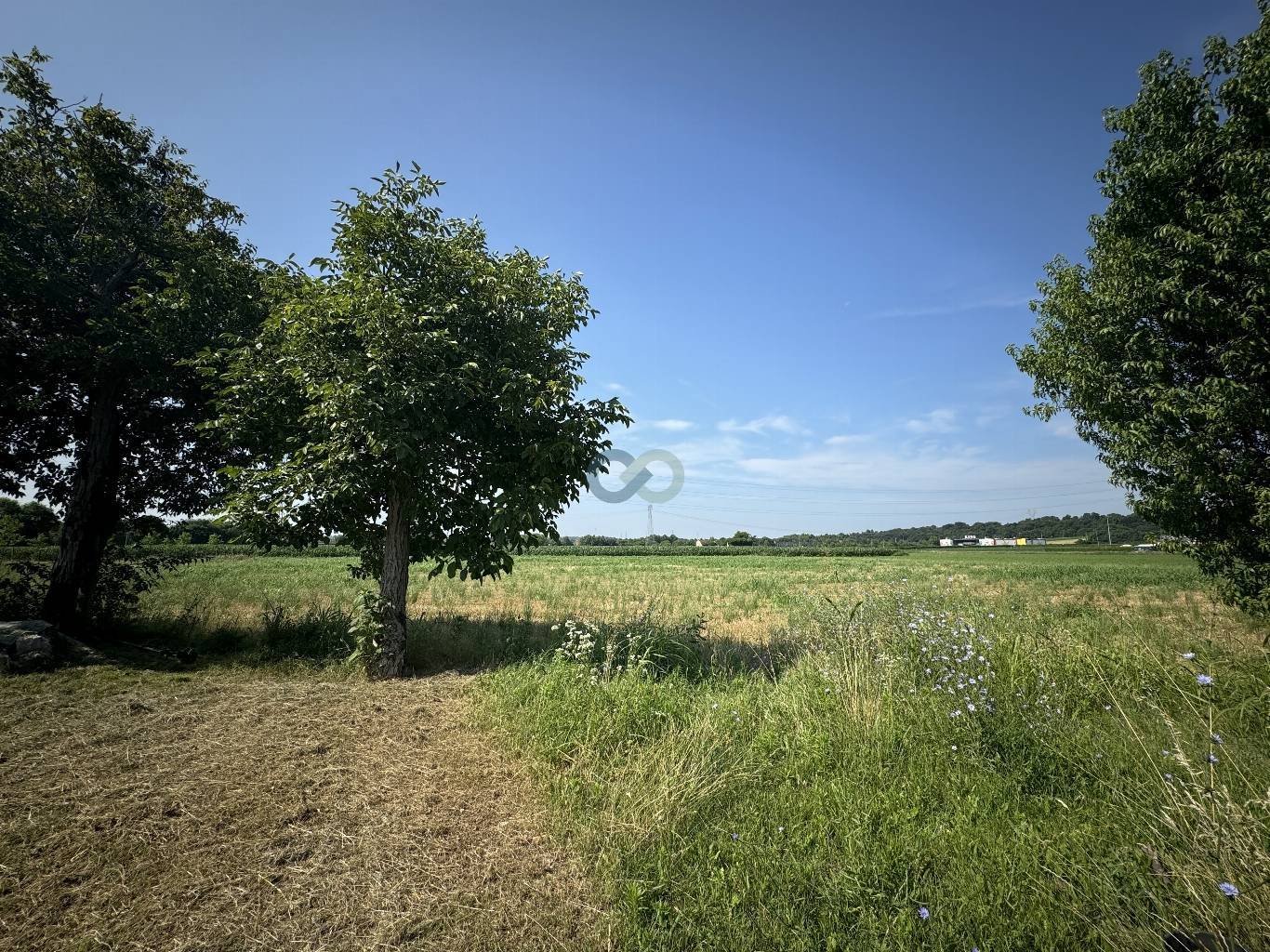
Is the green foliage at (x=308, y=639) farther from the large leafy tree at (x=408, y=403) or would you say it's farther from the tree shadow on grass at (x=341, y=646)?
the large leafy tree at (x=408, y=403)

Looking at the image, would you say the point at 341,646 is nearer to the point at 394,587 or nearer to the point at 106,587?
the point at 394,587

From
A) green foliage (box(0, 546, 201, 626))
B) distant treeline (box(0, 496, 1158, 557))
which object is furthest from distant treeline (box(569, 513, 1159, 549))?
green foliage (box(0, 546, 201, 626))

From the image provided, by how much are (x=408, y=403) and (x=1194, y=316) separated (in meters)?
15.3

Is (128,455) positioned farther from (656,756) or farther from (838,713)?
(838,713)

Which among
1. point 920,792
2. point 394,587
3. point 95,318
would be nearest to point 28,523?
point 95,318

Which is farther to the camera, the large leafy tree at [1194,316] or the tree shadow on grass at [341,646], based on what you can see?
the large leafy tree at [1194,316]

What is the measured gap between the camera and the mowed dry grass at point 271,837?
3059 mm

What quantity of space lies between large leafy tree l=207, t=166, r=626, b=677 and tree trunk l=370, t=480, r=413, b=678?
0.09 feet

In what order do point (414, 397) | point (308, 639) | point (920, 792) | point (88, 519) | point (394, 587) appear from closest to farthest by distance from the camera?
point (920, 792)
point (414, 397)
point (394, 587)
point (308, 639)
point (88, 519)

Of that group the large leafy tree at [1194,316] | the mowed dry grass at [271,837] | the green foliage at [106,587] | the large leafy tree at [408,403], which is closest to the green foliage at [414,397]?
the large leafy tree at [408,403]

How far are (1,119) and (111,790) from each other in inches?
553

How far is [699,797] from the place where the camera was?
4012 millimetres

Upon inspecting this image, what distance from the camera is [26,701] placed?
21.7 feet

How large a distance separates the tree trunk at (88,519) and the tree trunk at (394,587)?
21.8 ft
